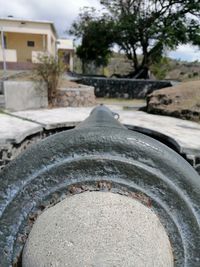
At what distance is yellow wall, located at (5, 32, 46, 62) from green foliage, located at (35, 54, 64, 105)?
577 inches

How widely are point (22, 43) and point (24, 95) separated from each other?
16.3 m

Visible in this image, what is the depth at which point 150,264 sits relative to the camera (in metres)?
0.97

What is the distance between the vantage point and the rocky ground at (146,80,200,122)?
7.86 m

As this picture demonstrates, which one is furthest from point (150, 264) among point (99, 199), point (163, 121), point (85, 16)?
point (85, 16)

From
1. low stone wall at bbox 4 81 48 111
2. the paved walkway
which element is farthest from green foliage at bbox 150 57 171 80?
the paved walkway

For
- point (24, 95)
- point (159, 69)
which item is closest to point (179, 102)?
point (24, 95)

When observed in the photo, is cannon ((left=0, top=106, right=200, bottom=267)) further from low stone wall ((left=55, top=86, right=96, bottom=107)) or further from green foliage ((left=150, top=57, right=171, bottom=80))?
green foliage ((left=150, top=57, right=171, bottom=80))

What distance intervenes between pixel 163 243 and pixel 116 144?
0.34 meters

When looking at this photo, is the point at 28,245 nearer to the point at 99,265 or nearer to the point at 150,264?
the point at 99,265

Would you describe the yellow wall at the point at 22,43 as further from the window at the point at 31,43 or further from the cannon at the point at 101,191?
the cannon at the point at 101,191

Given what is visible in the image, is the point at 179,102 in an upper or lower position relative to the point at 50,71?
lower

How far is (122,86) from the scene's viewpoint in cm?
1459

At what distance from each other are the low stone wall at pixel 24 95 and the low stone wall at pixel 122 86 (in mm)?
5421

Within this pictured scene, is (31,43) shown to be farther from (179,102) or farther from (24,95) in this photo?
(179,102)
